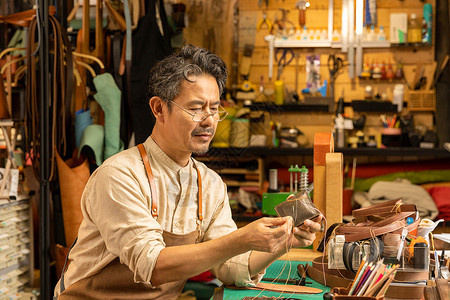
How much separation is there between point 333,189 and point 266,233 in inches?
35.3

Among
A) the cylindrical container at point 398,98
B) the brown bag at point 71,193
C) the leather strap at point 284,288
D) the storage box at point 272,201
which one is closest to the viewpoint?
the leather strap at point 284,288

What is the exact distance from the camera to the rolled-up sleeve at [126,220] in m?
1.74

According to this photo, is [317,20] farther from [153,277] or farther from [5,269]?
[153,277]

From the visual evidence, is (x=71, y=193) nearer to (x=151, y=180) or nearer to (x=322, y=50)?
(x=151, y=180)

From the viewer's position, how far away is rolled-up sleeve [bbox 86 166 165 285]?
1.74 meters

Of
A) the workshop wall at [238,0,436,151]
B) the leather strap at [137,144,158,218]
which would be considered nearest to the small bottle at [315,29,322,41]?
the workshop wall at [238,0,436,151]

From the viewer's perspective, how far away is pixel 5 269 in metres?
3.72

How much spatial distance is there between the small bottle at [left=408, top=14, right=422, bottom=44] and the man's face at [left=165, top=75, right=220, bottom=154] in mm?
3567

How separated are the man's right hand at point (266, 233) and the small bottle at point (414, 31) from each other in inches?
154

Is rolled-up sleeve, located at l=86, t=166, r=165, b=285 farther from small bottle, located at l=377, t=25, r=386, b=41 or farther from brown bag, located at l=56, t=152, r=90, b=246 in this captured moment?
small bottle, located at l=377, t=25, r=386, b=41

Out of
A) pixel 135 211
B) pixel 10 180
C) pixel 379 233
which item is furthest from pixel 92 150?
pixel 379 233

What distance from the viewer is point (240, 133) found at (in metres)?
4.77

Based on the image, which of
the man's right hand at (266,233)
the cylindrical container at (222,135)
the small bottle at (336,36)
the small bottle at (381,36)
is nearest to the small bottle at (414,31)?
the small bottle at (381,36)

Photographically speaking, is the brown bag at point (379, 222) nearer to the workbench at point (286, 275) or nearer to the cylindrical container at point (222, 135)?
the workbench at point (286, 275)
